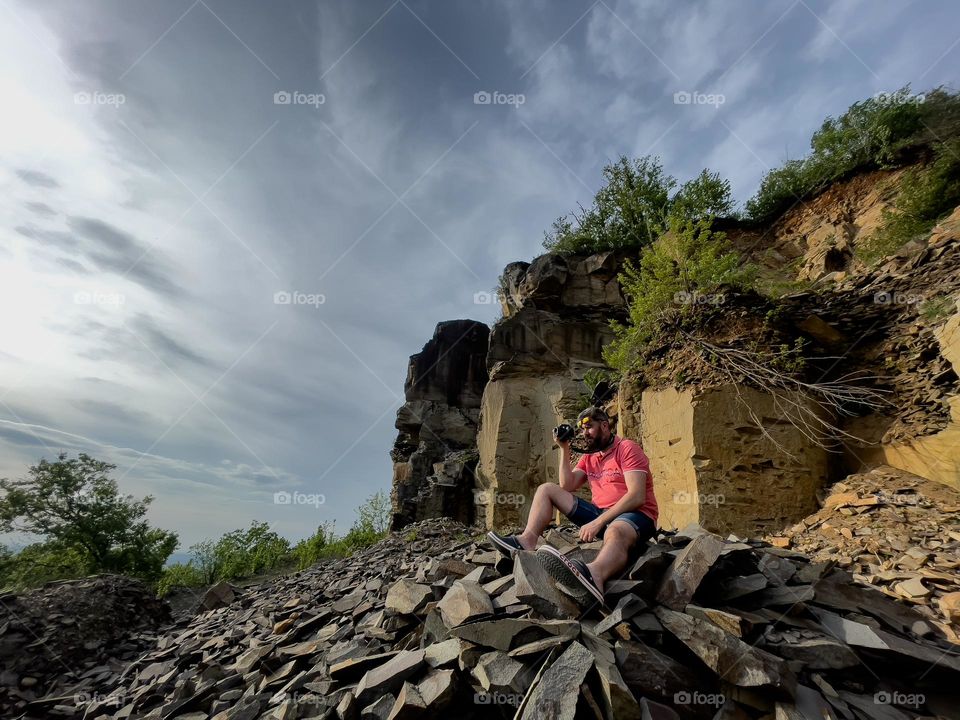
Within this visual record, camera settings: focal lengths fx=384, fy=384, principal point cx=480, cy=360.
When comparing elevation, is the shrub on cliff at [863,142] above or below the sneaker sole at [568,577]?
above

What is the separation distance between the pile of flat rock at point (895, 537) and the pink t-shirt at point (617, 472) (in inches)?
83.6

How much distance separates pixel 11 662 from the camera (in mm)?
6883

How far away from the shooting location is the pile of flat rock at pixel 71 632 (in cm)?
675

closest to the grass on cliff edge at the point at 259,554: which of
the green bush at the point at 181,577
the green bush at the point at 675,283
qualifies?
the green bush at the point at 181,577

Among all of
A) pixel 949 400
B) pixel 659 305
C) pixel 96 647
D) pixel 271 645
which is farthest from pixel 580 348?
pixel 96 647

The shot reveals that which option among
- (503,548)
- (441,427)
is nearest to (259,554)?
(441,427)

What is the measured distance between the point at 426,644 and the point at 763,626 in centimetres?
253

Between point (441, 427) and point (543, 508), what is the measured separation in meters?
18.6

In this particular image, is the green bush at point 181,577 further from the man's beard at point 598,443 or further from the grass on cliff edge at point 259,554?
the man's beard at point 598,443

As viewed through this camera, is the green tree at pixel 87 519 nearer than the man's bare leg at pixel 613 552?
No

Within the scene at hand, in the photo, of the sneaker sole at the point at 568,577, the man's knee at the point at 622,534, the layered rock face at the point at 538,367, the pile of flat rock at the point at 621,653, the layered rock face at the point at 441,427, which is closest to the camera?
the pile of flat rock at the point at 621,653

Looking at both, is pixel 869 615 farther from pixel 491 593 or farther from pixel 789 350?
pixel 789 350

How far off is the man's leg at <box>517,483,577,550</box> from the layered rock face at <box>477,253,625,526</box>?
8605 mm

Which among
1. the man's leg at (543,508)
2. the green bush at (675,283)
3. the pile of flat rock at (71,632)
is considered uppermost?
the green bush at (675,283)
